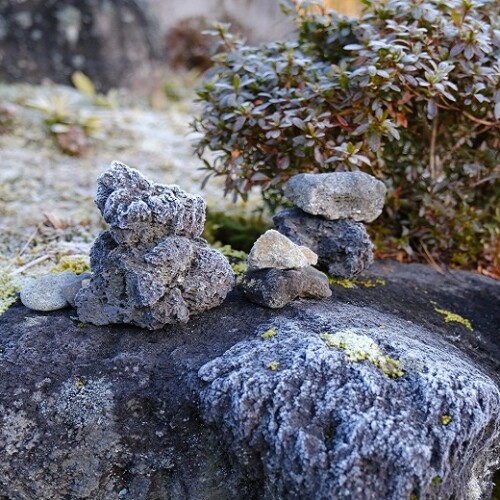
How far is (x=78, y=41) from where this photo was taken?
25.4 ft

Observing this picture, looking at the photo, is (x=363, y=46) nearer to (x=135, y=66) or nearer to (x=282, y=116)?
(x=282, y=116)

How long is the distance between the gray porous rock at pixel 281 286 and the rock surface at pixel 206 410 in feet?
0.31

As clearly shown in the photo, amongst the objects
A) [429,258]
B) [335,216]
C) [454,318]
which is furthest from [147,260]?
[429,258]

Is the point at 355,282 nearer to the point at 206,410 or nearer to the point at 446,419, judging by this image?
the point at 446,419

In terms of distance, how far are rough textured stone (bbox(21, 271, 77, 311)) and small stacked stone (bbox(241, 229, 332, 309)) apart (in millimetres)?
832

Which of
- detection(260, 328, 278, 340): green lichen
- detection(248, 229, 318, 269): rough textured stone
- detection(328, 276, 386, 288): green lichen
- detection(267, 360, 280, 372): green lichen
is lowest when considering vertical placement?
detection(328, 276, 386, 288): green lichen

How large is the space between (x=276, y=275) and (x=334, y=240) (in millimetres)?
477

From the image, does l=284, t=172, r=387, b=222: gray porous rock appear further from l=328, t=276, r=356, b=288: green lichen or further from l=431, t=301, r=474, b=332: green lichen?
l=431, t=301, r=474, b=332: green lichen

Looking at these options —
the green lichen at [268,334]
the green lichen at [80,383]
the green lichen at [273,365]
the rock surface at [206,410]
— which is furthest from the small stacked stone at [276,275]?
the green lichen at [80,383]

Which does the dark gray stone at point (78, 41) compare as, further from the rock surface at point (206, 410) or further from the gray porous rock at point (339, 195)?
the rock surface at point (206, 410)

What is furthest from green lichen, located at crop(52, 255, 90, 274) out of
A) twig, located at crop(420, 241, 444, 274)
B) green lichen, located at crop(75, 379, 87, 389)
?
twig, located at crop(420, 241, 444, 274)

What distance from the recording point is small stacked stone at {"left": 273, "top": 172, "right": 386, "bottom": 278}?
2924 mm

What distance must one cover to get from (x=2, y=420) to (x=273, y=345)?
1069 millimetres

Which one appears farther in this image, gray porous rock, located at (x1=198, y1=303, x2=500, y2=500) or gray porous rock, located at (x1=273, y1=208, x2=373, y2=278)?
gray porous rock, located at (x1=273, y1=208, x2=373, y2=278)
